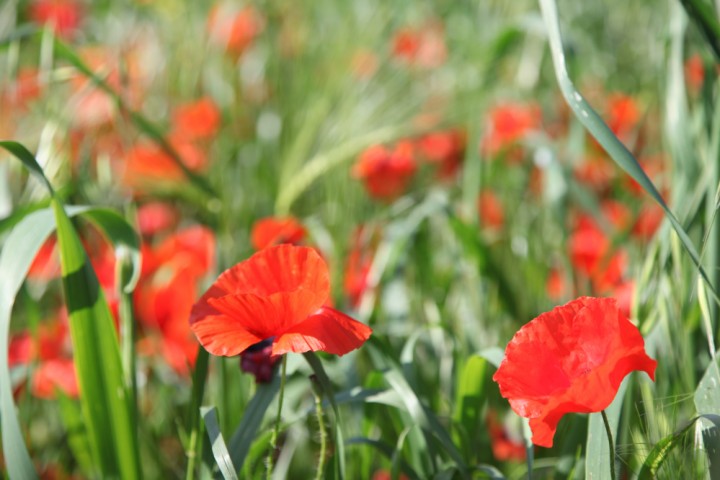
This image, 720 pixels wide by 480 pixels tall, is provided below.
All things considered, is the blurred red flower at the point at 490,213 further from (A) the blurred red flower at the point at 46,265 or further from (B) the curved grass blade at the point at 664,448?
(B) the curved grass blade at the point at 664,448

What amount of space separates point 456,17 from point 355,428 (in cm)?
152

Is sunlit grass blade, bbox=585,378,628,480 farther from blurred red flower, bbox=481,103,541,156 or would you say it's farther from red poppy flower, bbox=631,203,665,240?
blurred red flower, bbox=481,103,541,156

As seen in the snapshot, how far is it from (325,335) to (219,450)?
11cm

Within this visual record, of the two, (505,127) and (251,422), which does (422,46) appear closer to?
(505,127)

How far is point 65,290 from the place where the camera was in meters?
0.67

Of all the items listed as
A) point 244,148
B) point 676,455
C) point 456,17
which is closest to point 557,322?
point 676,455

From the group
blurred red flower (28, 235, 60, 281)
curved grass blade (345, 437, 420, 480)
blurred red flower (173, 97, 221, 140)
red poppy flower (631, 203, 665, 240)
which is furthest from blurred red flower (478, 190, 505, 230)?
curved grass blade (345, 437, 420, 480)

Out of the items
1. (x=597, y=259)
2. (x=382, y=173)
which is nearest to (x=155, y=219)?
(x=382, y=173)

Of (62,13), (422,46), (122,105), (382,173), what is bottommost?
Answer: (382,173)

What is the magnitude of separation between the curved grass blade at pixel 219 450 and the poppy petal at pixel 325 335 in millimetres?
80

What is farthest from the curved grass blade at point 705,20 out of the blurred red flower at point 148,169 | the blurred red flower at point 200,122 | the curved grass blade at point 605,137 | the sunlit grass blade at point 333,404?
the blurred red flower at point 200,122

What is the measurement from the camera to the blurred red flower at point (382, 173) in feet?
4.59

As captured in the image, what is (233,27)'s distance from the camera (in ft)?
6.45

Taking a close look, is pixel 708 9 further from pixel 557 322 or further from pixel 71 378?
pixel 71 378
